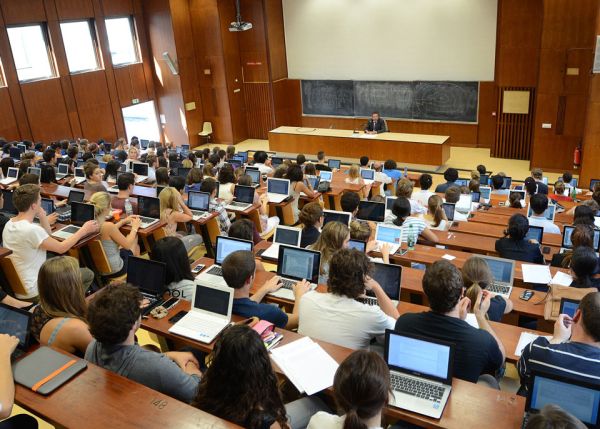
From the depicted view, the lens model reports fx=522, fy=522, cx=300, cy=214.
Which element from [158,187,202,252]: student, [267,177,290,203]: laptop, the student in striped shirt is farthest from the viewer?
[267,177,290,203]: laptop

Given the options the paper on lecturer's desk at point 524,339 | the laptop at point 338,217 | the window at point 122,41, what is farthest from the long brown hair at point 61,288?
the window at point 122,41

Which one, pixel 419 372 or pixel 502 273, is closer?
pixel 419 372

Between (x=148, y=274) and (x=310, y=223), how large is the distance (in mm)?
1871

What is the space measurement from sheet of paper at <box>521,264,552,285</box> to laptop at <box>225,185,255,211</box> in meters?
3.99

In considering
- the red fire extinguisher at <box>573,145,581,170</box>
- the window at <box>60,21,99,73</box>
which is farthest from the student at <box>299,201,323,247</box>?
the window at <box>60,21,99,73</box>

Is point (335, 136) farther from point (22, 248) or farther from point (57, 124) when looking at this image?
point (22, 248)

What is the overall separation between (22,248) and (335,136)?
32.6 feet

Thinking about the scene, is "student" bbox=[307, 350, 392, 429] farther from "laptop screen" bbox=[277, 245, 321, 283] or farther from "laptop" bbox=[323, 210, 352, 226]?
"laptop" bbox=[323, 210, 352, 226]

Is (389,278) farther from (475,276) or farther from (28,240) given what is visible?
A: (28,240)

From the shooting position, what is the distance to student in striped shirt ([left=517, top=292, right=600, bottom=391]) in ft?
9.34

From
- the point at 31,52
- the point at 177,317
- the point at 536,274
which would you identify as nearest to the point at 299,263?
the point at 177,317

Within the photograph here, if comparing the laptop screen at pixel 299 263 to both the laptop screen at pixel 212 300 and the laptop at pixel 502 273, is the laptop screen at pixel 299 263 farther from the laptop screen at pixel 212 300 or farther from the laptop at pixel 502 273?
the laptop at pixel 502 273

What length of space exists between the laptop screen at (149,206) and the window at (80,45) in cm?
827

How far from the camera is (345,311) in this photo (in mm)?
3523
